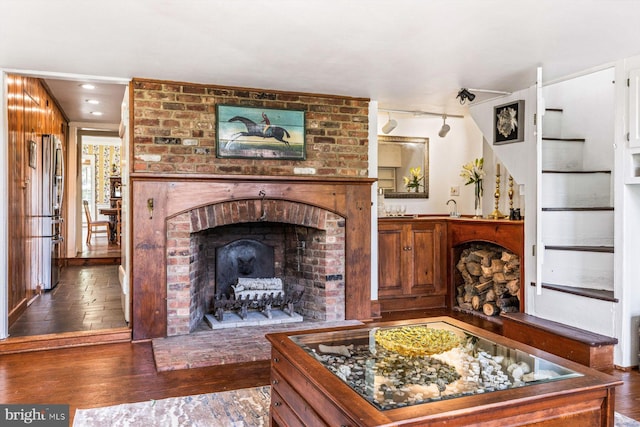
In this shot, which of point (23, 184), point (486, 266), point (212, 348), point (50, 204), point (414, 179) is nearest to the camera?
point (212, 348)

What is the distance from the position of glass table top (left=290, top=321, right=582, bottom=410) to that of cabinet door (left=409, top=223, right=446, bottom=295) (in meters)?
2.88

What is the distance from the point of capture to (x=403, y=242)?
16.9 feet

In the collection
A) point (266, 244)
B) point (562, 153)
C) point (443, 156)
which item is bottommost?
point (266, 244)

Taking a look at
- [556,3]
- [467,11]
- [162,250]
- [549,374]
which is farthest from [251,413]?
[556,3]

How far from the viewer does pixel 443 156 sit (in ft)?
20.1

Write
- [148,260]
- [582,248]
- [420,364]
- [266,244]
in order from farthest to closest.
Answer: [266,244] → [148,260] → [582,248] → [420,364]

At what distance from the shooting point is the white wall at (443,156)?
6.01m

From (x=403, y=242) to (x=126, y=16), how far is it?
347cm

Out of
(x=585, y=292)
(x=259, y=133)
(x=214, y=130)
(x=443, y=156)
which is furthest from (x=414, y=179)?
(x=214, y=130)

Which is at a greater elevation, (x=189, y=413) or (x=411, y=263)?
(x=411, y=263)

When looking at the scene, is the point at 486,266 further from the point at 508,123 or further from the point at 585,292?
the point at 508,123

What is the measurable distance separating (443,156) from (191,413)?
4.58m

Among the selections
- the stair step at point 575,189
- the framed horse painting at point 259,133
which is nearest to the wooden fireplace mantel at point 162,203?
the framed horse painting at point 259,133

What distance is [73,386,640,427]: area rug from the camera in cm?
244
